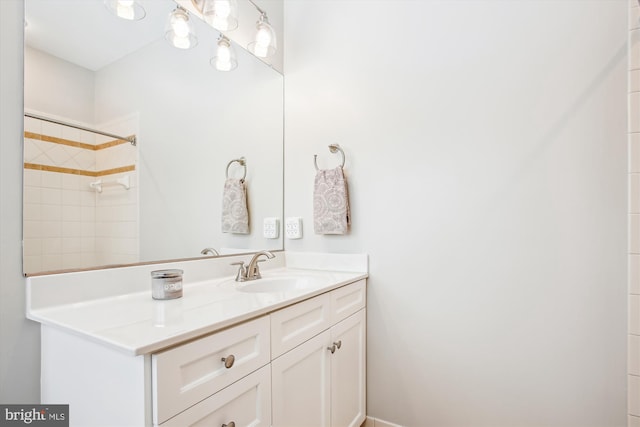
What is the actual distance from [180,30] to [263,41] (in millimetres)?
445

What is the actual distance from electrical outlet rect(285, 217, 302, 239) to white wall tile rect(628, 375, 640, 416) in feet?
4.70

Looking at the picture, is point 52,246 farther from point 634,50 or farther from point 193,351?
point 634,50

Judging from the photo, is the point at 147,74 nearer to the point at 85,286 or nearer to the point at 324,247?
the point at 85,286

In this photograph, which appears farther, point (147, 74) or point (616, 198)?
point (147, 74)

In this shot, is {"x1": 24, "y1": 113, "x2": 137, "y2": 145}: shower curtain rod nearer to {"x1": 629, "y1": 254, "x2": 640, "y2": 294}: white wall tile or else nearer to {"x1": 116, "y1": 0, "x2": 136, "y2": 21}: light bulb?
{"x1": 116, "y1": 0, "x2": 136, "y2": 21}: light bulb

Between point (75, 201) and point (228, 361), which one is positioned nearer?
point (228, 361)

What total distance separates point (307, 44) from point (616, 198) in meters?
1.59

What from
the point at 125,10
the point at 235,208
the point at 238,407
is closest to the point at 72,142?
the point at 125,10

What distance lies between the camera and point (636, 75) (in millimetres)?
1097

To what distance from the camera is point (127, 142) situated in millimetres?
1179

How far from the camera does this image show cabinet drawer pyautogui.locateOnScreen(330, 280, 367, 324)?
134cm

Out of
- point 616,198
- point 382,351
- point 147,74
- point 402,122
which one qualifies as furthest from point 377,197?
point 147,74

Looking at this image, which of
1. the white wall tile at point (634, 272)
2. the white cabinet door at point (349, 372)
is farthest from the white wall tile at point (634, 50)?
the white cabinet door at point (349, 372)

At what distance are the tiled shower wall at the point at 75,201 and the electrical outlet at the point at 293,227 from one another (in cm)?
82
